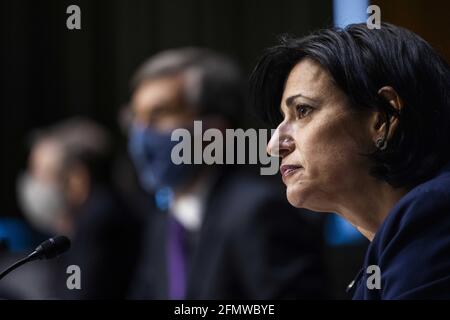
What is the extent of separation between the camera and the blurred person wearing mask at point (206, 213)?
2.89 m

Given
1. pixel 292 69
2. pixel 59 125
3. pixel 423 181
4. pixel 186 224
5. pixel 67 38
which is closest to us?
pixel 423 181

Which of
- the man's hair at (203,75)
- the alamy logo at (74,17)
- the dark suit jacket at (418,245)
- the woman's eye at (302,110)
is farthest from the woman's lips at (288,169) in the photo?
the alamy logo at (74,17)

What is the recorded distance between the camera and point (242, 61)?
3.02 meters

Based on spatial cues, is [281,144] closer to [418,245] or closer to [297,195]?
[297,195]

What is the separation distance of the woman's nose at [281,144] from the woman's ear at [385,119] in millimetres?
222

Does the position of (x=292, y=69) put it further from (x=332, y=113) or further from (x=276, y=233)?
(x=276, y=233)

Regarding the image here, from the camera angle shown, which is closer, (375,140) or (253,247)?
(375,140)

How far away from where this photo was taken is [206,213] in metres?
3.08

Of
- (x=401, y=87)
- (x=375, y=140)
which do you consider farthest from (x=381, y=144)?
(x=401, y=87)

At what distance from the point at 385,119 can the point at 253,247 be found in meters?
0.86

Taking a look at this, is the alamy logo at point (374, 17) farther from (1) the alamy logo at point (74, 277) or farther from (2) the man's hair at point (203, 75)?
(1) the alamy logo at point (74, 277)

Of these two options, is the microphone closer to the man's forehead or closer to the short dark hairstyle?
the short dark hairstyle
